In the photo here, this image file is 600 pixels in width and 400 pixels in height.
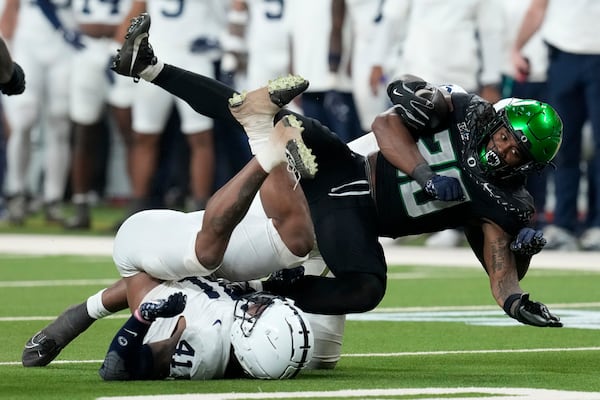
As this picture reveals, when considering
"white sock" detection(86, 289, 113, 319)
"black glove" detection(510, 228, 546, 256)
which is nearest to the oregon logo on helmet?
"black glove" detection(510, 228, 546, 256)

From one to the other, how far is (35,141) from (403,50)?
7165 mm

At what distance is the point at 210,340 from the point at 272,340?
0.77 ft

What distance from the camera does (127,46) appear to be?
20.9 feet

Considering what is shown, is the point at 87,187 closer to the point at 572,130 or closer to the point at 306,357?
the point at 572,130

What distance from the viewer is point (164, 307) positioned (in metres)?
5.42

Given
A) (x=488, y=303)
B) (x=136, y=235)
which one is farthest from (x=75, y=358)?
(x=488, y=303)

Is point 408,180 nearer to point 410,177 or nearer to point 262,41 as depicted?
point 410,177

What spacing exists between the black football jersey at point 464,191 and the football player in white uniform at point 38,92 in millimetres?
7698

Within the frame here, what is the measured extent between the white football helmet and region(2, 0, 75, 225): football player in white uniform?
8399mm

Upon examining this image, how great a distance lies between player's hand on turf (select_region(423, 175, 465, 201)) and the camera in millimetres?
6064

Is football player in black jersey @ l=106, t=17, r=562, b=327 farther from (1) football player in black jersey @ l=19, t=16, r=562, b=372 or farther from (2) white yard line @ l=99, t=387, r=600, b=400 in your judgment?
(2) white yard line @ l=99, t=387, r=600, b=400

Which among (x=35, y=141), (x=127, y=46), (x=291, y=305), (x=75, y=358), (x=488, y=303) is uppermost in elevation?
(x=127, y=46)

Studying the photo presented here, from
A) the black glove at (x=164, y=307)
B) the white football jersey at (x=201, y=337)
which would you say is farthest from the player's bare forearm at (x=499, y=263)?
the black glove at (x=164, y=307)

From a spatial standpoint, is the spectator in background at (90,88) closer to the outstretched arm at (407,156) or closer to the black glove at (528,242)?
the outstretched arm at (407,156)
